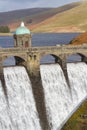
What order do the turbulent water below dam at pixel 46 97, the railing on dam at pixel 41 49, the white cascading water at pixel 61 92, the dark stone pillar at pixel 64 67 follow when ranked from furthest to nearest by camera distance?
the dark stone pillar at pixel 64 67
the white cascading water at pixel 61 92
the railing on dam at pixel 41 49
the turbulent water below dam at pixel 46 97

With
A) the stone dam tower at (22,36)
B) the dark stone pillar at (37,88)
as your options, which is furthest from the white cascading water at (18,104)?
the stone dam tower at (22,36)

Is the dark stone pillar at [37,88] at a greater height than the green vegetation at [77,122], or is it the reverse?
the dark stone pillar at [37,88]

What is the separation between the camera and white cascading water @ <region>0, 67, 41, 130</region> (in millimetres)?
80500

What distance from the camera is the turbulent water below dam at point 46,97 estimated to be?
81562 mm

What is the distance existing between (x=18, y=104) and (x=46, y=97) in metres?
8.84

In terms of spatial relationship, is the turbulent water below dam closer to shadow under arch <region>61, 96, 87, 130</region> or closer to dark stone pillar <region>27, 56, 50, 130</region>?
dark stone pillar <region>27, 56, 50, 130</region>

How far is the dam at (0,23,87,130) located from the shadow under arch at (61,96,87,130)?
14.2 ft

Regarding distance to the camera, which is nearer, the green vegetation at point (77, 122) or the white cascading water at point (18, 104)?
the white cascading water at point (18, 104)

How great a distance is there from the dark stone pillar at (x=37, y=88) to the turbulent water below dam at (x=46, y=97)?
1050mm

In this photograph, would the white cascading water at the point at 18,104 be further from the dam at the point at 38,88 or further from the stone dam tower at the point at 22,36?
the stone dam tower at the point at 22,36

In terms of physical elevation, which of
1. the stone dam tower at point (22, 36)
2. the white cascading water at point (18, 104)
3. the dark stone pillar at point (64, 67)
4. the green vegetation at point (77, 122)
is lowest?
the green vegetation at point (77, 122)

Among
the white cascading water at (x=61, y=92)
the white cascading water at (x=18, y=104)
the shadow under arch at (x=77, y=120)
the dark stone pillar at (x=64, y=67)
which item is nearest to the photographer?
the white cascading water at (x=18, y=104)

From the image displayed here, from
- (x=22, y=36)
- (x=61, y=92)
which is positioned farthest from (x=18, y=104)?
(x=22, y=36)

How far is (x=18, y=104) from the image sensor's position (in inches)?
3282
